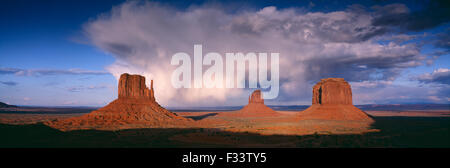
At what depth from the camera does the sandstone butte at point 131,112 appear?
2007 inches

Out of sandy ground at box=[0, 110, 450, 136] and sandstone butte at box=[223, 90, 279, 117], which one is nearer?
sandy ground at box=[0, 110, 450, 136]

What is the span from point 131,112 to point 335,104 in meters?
57.0

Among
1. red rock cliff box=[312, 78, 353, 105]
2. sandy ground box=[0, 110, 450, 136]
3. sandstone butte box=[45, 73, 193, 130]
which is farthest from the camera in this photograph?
red rock cliff box=[312, 78, 353, 105]

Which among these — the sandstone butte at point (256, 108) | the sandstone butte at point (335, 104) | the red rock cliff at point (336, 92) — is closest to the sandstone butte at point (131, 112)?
the sandstone butte at point (335, 104)

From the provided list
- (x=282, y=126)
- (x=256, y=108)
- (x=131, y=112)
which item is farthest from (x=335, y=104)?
(x=131, y=112)

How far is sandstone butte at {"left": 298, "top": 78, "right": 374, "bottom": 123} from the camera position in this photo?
6638cm

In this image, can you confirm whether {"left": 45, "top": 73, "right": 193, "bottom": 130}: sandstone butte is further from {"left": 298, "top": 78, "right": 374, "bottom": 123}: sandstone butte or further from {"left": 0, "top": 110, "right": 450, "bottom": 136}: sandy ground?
{"left": 298, "top": 78, "right": 374, "bottom": 123}: sandstone butte

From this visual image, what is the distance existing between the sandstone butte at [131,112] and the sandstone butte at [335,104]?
127 ft

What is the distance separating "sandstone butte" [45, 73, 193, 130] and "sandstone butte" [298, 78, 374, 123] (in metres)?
38.7

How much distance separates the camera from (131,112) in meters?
57.5

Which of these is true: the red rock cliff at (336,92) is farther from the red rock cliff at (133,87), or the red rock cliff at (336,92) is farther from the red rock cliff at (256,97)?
the red rock cliff at (133,87)

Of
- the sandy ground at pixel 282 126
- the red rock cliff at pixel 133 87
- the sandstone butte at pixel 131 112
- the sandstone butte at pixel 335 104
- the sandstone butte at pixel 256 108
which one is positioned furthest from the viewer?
the sandstone butte at pixel 256 108

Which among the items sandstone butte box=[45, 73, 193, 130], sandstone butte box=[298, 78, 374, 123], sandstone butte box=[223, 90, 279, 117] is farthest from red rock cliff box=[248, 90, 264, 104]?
sandstone butte box=[45, 73, 193, 130]
